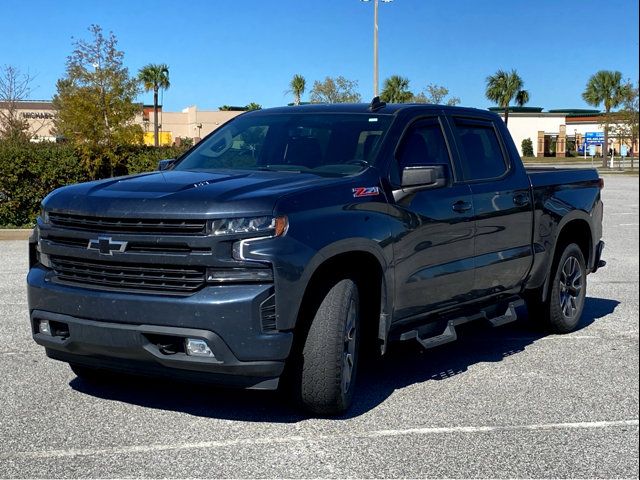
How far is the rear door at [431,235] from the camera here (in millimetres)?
5453

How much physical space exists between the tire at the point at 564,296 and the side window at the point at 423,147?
1.81 metres

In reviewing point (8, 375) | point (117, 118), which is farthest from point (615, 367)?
point (117, 118)

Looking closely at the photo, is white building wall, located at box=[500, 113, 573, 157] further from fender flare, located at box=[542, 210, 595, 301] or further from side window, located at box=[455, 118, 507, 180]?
side window, located at box=[455, 118, 507, 180]

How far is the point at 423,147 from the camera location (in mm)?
6031

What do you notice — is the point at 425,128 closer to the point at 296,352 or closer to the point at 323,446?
the point at 296,352

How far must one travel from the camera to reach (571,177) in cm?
741

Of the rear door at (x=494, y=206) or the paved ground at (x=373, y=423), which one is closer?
the paved ground at (x=373, y=423)

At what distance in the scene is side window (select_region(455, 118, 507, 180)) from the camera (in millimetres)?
6406

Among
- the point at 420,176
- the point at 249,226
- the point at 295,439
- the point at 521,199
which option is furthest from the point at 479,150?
the point at 295,439

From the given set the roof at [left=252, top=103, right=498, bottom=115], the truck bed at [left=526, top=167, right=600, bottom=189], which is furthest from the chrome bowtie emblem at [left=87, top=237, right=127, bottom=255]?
A: the truck bed at [left=526, top=167, right=600, bottom=189]

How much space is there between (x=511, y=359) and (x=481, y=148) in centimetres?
168

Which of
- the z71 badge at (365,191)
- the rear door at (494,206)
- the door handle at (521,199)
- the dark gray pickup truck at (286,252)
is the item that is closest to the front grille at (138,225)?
the dark gray pickup truck at (286,252)

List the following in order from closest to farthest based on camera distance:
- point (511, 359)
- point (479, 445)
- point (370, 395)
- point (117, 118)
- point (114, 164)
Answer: point (479, 445) < point (370, 395) < point (511, 359) < point (114, 164) < point (117, 118)

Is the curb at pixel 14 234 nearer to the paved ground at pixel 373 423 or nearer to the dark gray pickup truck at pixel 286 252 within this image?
the paved ground at pixel 373 423
